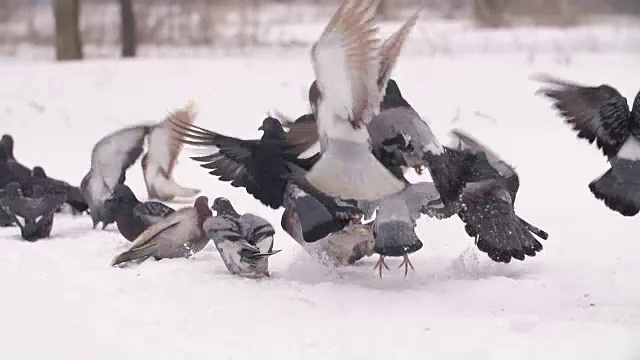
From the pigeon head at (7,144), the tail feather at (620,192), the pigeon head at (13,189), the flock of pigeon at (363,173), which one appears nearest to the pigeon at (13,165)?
the pigeon head at (7,144)

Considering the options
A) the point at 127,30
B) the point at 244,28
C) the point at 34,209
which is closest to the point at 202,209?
the point at 34,209

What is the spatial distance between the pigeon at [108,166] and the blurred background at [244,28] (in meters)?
7.00

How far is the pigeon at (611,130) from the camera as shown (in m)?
3.35

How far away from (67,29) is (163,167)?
6.64 meters

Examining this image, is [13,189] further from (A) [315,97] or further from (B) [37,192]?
(A) [315,97]

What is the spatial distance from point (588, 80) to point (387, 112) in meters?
6.21

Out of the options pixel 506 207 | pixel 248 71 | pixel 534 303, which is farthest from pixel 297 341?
pixel 248 71

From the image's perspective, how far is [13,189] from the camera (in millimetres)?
4441

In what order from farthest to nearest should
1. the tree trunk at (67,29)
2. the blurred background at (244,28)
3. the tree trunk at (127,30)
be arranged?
the tree trunk at (127,30)
the blurred background at (244,28)
the tree trunk at (67,29)

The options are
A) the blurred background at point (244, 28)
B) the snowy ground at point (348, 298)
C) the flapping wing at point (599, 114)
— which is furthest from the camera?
the blurred background at point (244, 28)

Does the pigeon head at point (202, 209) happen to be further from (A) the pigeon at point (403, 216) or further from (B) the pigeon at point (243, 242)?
(A) the pigeon at point (403, 216)

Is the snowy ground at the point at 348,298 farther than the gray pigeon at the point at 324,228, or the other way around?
the gray pigeon at the point at 324,228

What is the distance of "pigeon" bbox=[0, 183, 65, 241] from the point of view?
4262 mm

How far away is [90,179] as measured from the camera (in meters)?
4.61
